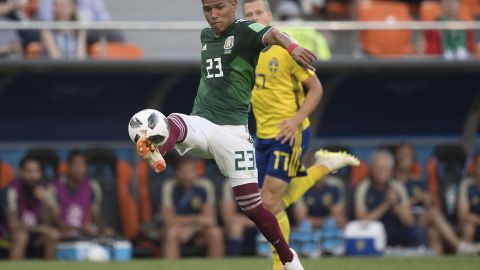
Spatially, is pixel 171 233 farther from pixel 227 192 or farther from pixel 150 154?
pixel 150 154

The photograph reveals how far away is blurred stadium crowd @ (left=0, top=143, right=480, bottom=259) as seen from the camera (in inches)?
595

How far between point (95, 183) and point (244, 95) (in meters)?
6.87

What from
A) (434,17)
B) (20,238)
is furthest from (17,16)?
(434,17)

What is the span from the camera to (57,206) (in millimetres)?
15203

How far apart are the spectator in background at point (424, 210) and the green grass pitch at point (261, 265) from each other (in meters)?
2.55

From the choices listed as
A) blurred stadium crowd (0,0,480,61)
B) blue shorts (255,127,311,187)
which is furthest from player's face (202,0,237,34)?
blurred stadium crowd (0,0,480,61)

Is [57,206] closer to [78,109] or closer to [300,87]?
[78,109]

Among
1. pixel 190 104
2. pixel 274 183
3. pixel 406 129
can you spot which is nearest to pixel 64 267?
pixel 274 183

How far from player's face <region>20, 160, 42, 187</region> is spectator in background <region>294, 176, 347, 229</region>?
3387 millimetres

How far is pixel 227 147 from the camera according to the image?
29.8 feet

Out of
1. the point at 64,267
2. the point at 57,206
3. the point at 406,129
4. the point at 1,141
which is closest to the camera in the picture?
the point at 64,267

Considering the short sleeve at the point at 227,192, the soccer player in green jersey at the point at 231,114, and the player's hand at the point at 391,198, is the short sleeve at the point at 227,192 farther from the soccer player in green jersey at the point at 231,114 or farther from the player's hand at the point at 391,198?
the soccer player in green jersey at the point at 231,114

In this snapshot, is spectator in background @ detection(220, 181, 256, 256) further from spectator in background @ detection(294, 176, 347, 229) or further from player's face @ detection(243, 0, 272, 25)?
player's face @ detection(243, 0, 272, 25)

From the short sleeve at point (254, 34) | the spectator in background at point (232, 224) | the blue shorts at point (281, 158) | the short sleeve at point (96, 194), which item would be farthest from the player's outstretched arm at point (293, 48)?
the short sleeve at point (96, 194)
